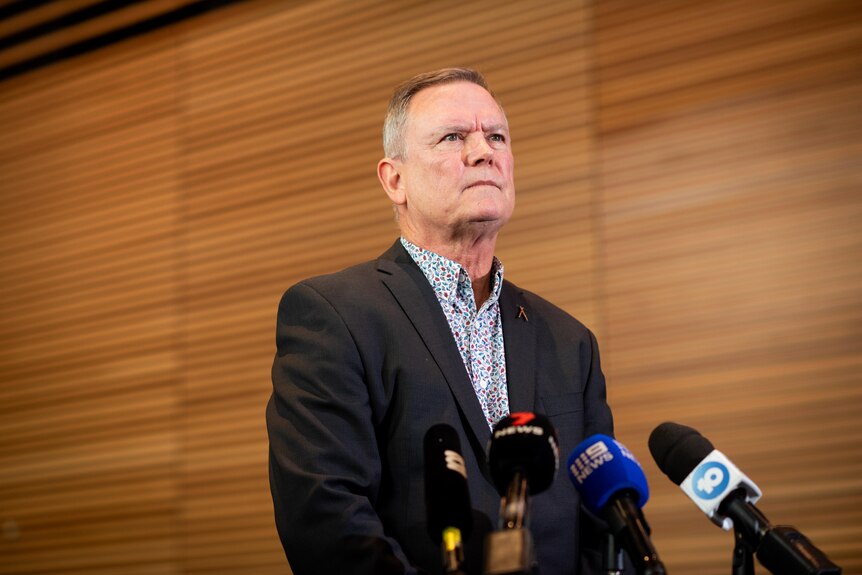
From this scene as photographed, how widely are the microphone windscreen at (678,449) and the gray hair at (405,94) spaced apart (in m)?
0.97

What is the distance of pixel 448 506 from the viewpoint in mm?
1322

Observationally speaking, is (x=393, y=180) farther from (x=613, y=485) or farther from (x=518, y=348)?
(x=613, y=485)

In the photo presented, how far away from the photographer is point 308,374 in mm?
1962

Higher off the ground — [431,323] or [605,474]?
[431,323]

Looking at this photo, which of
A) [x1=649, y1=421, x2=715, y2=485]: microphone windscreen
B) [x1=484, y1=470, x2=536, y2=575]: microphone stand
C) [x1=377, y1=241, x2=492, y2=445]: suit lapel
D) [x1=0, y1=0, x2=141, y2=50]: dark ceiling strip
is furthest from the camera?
[x1=0, y1=0, x2=141, y2=50]: dark ceiling strip

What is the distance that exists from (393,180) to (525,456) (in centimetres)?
121

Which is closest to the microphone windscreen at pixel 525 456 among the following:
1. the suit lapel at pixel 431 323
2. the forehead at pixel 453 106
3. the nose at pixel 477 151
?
the suit lapel at pixel 431 323

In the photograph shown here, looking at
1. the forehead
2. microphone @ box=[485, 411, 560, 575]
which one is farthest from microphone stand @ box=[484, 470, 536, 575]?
the forehead

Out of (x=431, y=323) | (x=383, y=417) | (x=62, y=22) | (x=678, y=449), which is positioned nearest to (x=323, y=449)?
(x=383, y=417)

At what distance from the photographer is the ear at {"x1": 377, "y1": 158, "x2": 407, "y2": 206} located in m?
2.40

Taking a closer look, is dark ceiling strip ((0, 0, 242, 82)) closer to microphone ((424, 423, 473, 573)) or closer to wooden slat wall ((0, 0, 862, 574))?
wooden slat wall ((0, 0, 862, 574))

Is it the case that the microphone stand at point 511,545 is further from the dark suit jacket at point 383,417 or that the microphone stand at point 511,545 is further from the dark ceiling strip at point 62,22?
the dark ceiling strip at point 62,22

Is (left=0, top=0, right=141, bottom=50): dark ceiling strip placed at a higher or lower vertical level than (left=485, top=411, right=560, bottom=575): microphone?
higher

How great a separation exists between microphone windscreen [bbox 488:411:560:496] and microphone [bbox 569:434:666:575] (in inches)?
6.7
